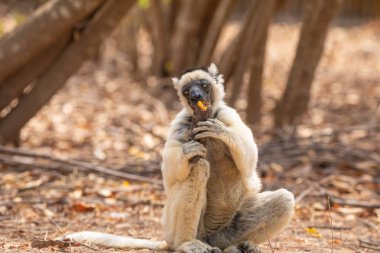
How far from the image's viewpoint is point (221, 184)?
4539 millimetres

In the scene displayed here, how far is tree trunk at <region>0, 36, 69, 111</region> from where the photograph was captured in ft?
24.0

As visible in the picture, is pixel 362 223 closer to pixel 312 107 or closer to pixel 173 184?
pixel 173 184

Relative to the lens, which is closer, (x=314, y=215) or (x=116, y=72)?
(x=314, y=215)

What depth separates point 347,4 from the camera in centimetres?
2023

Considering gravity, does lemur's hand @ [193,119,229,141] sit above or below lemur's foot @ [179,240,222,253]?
above

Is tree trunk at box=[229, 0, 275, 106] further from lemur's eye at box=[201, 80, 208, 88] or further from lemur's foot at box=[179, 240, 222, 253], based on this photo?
lemur's foot at box=[179, 240, 222, 253]

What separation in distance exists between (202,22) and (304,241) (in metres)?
6.20

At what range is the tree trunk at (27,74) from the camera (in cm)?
730

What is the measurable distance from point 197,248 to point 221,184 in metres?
0.54

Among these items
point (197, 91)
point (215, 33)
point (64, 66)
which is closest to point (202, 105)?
point (197, 91)

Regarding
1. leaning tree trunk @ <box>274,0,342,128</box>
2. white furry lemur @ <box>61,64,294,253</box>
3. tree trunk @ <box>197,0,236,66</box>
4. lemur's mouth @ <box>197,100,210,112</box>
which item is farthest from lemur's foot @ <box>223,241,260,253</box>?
tree trunk @ <box>197,0,236,66</box>

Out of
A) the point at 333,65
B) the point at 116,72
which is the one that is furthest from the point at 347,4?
the point at 116,72

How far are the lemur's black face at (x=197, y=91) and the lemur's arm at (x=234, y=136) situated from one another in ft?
0.54

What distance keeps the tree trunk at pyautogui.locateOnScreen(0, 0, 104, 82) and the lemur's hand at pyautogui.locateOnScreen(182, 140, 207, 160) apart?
131 inches
